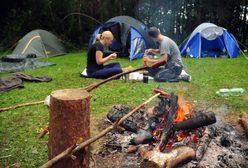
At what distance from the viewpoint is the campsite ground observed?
4.64 m

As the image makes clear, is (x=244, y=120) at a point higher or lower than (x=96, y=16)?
lower

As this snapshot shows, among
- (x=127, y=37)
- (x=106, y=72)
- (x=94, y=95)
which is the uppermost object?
(x=127, y=37)

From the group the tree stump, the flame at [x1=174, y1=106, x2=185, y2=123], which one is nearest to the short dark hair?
the flame at [x1=174, y1=106, x2=185, y2=123]

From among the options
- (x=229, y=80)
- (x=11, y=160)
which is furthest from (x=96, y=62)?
(x=11, y=160)

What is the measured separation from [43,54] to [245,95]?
330 inches

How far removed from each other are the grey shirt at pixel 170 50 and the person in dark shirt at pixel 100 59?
1203mm

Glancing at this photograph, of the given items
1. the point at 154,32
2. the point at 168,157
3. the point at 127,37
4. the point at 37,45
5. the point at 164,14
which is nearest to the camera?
the point at 168,157

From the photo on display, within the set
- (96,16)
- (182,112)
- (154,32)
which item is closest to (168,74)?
(154,32)

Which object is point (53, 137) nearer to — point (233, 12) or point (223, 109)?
point (223, 109)

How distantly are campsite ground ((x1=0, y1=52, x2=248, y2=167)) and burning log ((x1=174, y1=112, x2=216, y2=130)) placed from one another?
140 centimetres

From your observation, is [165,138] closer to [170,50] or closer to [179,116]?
[179,116]

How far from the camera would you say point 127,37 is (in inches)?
488

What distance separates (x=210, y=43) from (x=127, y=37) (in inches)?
132

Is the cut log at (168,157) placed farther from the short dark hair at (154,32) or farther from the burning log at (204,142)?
the short dark hair at (154,32)
